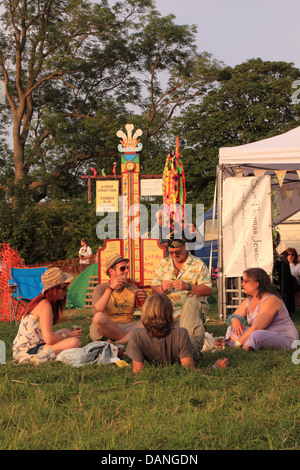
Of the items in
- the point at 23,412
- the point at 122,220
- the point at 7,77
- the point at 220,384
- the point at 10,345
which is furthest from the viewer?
the point at 7,77

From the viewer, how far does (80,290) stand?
38.2 ft

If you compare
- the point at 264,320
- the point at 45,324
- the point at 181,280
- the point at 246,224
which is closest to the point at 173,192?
the point at 246,224

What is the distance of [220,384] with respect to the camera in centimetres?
427

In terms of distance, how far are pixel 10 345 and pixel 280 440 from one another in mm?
4414

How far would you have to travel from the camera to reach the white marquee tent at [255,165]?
7523 mm

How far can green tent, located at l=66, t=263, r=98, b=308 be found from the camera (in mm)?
11531

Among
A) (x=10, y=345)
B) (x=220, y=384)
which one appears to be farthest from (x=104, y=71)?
(x=220, y=384)

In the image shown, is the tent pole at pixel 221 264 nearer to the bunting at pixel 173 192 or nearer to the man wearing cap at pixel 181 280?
the bunting at pixel 173 192

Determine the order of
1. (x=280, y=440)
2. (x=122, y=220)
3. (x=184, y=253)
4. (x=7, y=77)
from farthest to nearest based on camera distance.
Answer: (x=7, y=77)
(x=122, y=220)
(x=184, y=253)
(x=280, y=440)

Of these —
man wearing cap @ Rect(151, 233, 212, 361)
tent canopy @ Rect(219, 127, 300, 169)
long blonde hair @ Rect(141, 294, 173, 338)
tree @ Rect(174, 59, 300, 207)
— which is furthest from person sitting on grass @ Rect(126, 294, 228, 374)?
tree @ Rect(174, 59, 300, 207)

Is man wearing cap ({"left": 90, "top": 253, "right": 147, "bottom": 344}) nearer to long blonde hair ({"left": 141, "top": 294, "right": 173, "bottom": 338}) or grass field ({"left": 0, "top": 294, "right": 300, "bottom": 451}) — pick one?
grass field ({"left": 0, "top": 294, "right": 300, "bottom": 451})

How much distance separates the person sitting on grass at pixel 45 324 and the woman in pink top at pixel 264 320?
1.75 meters

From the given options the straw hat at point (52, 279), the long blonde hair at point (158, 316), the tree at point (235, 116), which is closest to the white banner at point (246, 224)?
the straw hat at point (52, 279)
